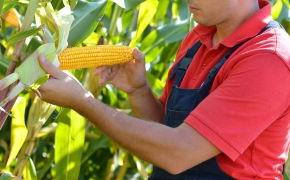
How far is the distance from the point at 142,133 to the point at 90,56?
279 mm

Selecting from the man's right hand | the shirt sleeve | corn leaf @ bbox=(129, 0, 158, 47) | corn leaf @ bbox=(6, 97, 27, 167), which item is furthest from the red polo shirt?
corn leaf @ bbox=(6, 97, 27, 167)

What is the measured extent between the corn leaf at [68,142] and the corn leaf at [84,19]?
0.52 metres

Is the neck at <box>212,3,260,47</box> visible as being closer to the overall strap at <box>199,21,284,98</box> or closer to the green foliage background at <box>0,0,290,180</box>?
the overall strap at <box>199,21,284,98</box>

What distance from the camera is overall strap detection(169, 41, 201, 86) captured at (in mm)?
2131

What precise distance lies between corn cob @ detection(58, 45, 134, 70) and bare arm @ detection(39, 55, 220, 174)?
7 cm

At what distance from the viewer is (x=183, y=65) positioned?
85.0 inches

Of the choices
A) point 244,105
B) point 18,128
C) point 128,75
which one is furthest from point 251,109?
point 18,128

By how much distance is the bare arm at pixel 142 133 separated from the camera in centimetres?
175

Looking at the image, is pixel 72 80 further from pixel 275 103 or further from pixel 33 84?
pixel 275 103

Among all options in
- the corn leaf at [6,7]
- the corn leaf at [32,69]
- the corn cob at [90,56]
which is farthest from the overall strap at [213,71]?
the corn leaf at [6,7]

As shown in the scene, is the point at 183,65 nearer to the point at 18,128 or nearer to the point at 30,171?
the point at 18,128

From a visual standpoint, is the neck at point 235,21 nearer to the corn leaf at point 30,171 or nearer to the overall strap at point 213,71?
the overall strap at point 213,71

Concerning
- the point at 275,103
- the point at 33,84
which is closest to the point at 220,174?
the point at 275,103

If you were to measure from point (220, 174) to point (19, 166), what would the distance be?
0.92 meters
